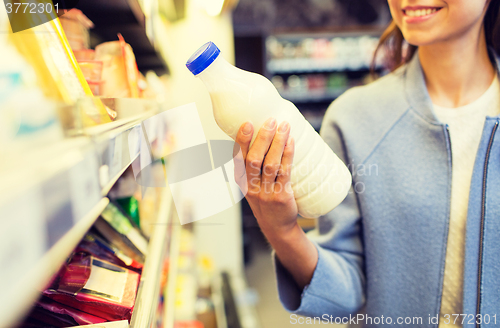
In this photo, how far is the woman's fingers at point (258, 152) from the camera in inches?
21.2

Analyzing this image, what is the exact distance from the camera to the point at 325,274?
34.4 inches

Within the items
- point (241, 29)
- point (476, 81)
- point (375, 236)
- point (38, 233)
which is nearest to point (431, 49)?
point (476, 81)

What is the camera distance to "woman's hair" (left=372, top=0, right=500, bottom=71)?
904 mm

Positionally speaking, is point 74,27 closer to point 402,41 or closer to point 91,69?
point 91,69

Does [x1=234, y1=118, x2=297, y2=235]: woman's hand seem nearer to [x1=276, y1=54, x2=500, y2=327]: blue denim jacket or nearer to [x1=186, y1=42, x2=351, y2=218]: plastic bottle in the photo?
[x1=186, y1=42, x2=351, y2=218]: plastic bottle

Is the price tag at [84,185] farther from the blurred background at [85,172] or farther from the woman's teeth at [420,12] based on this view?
the woman's teeth at [420,12]

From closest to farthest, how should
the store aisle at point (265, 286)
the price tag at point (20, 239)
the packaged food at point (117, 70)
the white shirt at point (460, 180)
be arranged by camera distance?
the price tag at point (20, 239)
the packaged food at point (117, 70)
the white shirt at point (460, 180)
the store aisle at point (265, 286)

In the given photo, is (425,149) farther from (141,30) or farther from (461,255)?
(141,30)

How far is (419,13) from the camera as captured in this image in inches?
30.8

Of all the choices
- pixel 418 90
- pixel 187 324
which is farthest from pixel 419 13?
pixel 187 324

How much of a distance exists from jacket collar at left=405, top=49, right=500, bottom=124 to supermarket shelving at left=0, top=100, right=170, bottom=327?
841 mm

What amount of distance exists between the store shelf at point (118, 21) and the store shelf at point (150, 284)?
23.4 inches

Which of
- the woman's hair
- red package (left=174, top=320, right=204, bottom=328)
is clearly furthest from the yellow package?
red package (left=174, top=320, right=204, bottom=328)

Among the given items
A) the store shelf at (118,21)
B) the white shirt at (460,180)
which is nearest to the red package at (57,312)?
the store shelf at (118,21)
